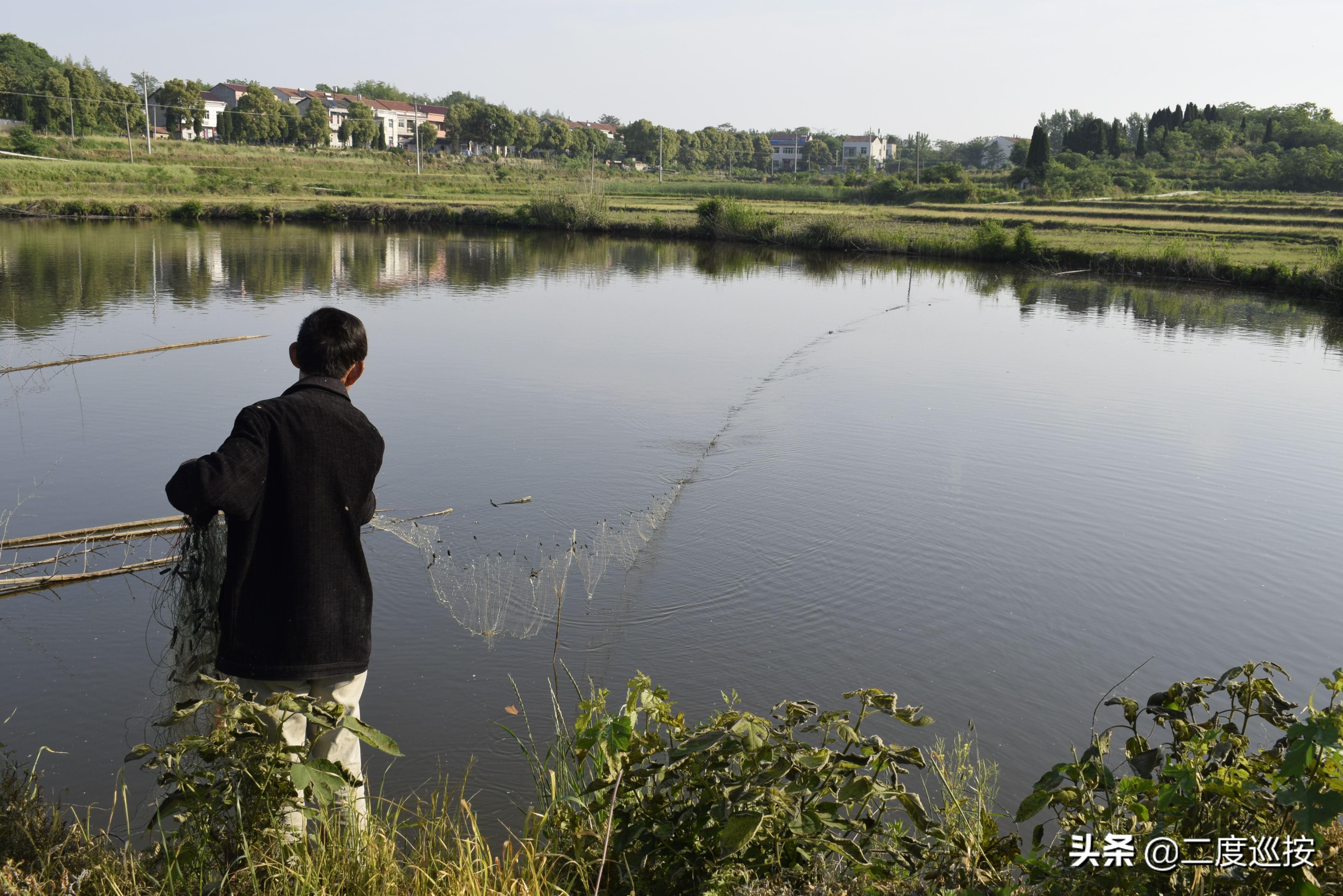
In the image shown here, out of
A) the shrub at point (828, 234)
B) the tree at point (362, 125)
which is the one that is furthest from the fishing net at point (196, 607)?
the tree at point (362, 125)

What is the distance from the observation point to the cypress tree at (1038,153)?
62344 mm

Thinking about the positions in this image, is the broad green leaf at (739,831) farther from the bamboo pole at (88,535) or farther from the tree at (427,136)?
the tree at (427,136)

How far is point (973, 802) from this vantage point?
438 cm

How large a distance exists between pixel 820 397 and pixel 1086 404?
3.53m

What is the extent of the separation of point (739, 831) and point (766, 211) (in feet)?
148

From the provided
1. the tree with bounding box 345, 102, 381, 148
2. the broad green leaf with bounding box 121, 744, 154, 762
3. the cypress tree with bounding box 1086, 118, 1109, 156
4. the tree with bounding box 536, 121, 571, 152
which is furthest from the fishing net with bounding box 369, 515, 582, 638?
the tree with bounding box 536, 121, 571, 152

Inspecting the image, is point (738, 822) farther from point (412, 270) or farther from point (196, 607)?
point (412, 270)

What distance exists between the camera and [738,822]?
246 centimetres

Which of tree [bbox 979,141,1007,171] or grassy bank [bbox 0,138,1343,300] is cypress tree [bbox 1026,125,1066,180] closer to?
grassy bank [bbox 0,138,1343,300]

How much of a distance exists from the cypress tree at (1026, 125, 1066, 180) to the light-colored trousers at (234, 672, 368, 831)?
65.5m

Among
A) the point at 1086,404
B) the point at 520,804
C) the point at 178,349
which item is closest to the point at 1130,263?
the point at 1086,404

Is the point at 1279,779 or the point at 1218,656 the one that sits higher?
the point at 1279,779

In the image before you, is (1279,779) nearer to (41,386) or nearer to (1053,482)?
(1053,482)

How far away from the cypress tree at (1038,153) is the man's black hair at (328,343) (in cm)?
6525
